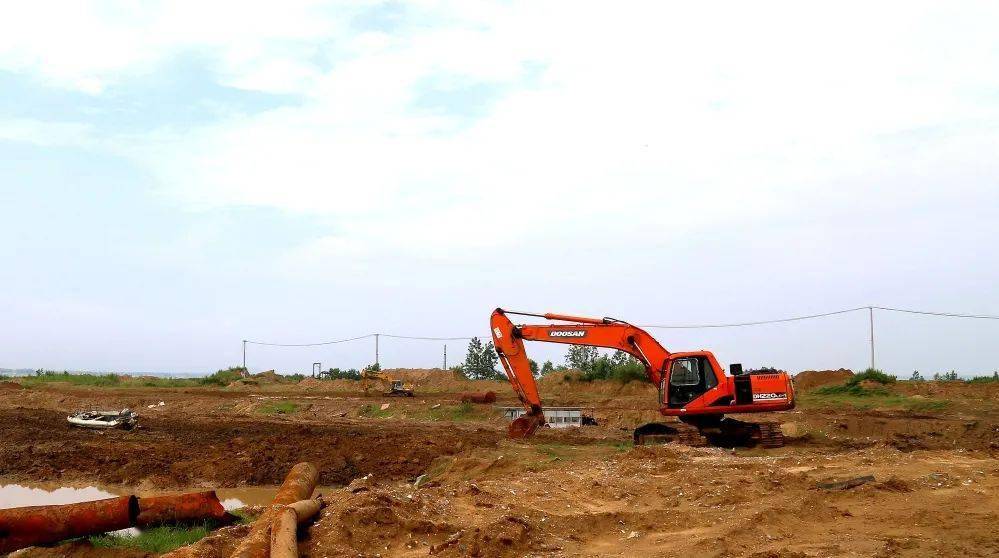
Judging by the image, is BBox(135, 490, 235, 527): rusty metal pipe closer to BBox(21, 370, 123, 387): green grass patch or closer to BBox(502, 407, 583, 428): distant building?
BBox(502, 407, 583, 428): distant building

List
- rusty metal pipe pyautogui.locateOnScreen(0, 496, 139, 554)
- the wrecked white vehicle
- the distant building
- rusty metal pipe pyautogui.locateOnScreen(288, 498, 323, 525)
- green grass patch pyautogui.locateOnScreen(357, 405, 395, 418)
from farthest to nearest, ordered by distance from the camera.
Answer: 1. green grass patch pyautogui.locateOnScreen(357, 405, 395, 418)
2. the wrecked white vehicle
3. the distant building
4. rusty metal pipe pyautogui.locateOnScreen(0, 496, 139, 554)
5. rusty metal pipe pyautogui.locateOnScreen(288, 498, 323, 525)

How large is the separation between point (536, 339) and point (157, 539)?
12123 mm

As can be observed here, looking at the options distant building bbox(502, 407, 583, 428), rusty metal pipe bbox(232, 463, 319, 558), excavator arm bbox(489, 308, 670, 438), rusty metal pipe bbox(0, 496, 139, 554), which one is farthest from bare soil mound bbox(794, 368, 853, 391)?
rusty metal pipe bbox(0, 496, 139, 554)

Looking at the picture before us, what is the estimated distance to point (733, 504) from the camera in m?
10.9

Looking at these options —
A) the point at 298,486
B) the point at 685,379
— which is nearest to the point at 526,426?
the point at 685,379

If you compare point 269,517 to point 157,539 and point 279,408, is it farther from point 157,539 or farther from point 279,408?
point 279,408

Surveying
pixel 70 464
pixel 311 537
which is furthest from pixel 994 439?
pixel 70 464

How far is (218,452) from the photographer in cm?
2045

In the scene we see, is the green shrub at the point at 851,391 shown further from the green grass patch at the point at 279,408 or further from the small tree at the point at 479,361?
the small tree at the point at 479,361

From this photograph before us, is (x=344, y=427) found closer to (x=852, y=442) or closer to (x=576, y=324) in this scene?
(x=576, y=324)

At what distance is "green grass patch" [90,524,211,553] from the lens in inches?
404

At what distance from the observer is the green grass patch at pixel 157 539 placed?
10266 mm

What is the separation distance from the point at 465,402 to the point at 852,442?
17295 mm

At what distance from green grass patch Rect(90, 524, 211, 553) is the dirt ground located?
1.27 ft
